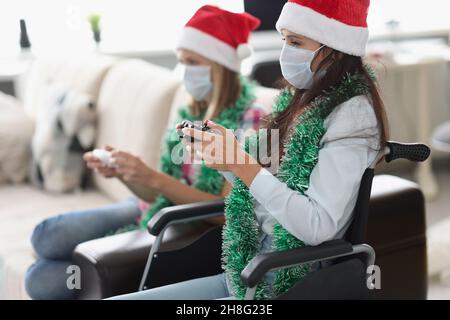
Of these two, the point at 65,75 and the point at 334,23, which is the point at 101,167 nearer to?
the point at 334,23

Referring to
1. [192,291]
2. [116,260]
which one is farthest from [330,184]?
[116,260]

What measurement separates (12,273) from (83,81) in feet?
3.32

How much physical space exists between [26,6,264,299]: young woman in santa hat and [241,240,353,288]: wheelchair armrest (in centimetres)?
58

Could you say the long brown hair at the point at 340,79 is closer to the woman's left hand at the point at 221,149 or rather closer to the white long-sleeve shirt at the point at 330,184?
the white long-sleeve shirt at the point at 330,184

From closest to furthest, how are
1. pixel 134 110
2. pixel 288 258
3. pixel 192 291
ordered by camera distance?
pixel 288 258 < pixel 192 291 < pixel 134 110

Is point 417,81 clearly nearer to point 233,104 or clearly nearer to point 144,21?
point 144,21

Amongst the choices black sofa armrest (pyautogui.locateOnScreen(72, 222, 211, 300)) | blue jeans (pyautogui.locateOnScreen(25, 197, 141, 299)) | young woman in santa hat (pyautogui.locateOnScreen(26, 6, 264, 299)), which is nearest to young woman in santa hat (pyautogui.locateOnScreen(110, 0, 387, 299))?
black sofa armrest (pyautogui.locateOnScreen(72, 222, 211, 300))

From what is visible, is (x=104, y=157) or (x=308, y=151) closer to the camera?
(x=308, y=151)

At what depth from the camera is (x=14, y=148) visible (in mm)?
3078

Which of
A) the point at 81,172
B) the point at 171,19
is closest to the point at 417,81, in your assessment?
the point at 171,19

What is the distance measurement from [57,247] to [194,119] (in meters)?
0.51

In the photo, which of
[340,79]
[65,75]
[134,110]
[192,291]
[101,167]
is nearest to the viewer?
[340,79]

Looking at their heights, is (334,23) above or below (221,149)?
above

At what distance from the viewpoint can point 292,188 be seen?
4.94 ft
